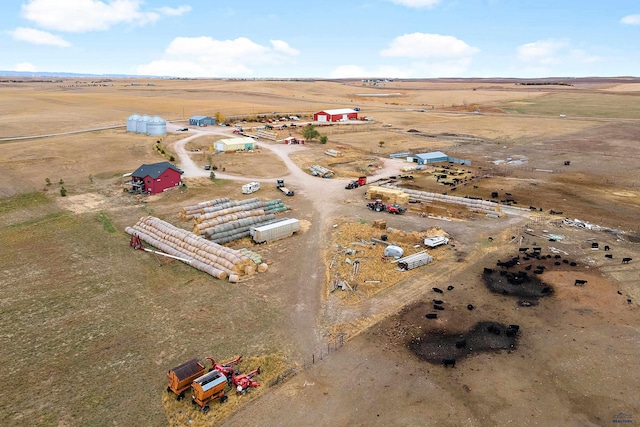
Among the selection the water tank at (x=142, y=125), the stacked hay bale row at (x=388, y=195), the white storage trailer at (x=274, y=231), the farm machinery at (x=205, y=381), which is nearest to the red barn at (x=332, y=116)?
the water tank at (x=142, y=125)

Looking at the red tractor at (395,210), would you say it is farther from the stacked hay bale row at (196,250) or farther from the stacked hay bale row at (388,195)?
the stacked hay bale row at (196,250)

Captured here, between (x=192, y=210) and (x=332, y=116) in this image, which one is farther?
(x=332, y=116)

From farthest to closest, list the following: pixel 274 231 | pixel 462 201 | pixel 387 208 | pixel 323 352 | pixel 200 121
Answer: pixel 200 121 < pixel 462 201 < pixel 387 208 < pixel 274 231 < pixel 323 352

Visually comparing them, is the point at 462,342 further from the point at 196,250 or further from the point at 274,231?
the point at 196,250

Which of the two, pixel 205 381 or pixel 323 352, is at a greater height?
pixel 205 381

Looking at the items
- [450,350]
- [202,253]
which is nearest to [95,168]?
[202,253]

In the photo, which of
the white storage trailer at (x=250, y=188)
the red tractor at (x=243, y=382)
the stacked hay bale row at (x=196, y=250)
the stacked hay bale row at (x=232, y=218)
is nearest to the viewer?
the red tractor at (x=243, y=382)

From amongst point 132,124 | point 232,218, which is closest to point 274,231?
point 232,218

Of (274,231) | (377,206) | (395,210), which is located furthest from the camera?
(377,206)
